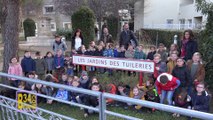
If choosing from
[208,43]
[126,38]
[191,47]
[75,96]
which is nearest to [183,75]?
[208,43]

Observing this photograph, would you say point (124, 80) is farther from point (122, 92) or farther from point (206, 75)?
point (206, 75)

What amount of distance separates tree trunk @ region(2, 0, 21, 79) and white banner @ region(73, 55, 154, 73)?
2617 millimetres

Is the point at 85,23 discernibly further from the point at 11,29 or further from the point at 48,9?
the point at 48,9

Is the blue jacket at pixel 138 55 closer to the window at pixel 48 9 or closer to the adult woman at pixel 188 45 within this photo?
the adult woman at pixel 188 45

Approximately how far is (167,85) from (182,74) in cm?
45

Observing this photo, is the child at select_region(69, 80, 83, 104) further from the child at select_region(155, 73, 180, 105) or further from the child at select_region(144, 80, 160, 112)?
the child at select_region(155, 73, 180, 105)

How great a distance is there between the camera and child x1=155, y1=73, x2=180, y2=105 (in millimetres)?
6383

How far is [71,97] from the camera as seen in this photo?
7.11 meters

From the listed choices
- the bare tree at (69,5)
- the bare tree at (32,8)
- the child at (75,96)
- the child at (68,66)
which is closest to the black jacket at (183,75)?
the child at (75,96)

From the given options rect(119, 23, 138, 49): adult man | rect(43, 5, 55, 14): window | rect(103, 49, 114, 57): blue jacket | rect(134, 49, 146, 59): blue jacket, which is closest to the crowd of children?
rect(134, 49, 146, 59): blue jacket

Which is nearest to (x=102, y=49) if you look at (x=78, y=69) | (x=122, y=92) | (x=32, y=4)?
(x=78, y=69)

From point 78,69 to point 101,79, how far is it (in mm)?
1303

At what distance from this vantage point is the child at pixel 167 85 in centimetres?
638

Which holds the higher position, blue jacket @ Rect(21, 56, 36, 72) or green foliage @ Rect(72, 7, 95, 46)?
green foliage @ Rect(72, 7, 95, 46)
